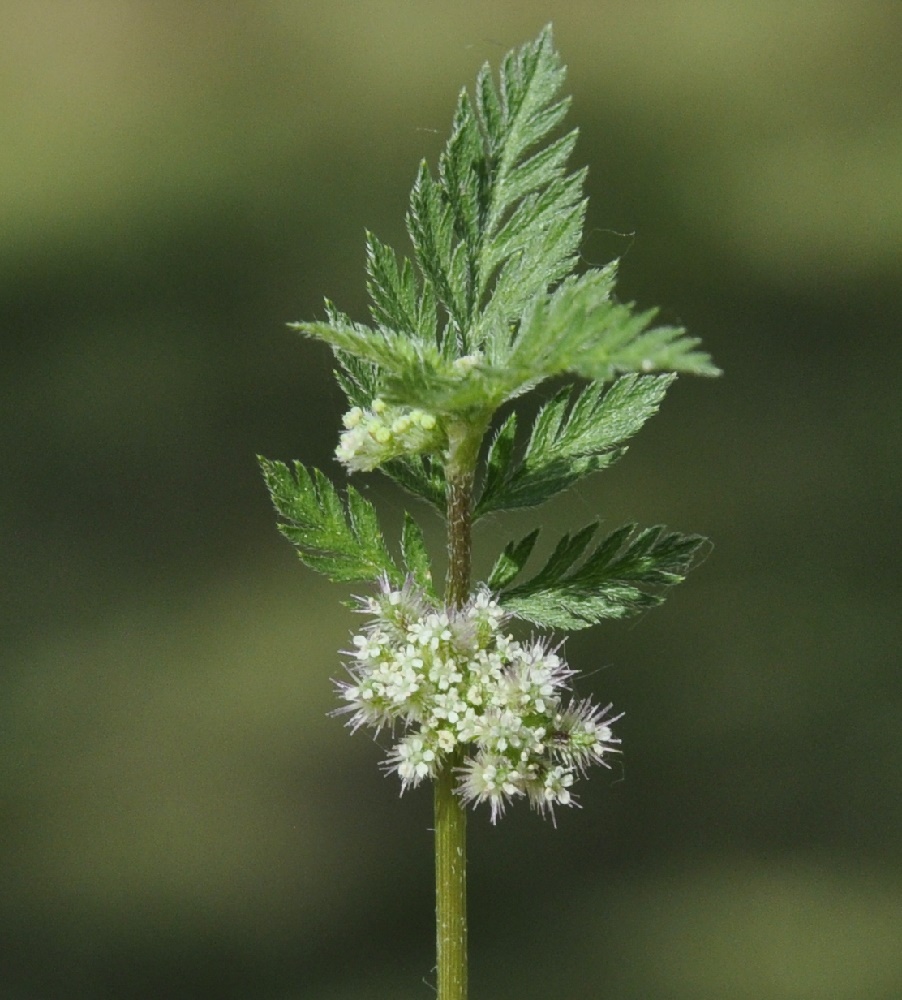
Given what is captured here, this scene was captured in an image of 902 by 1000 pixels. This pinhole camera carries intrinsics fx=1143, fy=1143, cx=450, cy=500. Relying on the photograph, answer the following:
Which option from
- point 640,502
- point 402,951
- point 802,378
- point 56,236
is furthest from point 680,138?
point 402,951

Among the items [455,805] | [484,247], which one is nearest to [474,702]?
[455,805]

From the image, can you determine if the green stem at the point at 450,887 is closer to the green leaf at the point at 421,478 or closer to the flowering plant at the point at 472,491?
the flowering plant at the point at 472,491

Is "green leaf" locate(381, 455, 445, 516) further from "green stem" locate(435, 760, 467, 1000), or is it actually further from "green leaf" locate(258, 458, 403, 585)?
"green stem" locate(435, 760, 467, 1000)

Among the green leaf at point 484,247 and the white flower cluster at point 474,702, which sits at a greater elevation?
the green leaf at point 484,247

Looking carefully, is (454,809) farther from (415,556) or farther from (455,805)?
(415,556)

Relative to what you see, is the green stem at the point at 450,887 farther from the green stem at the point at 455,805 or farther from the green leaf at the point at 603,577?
the green leaf at the point at 603,577

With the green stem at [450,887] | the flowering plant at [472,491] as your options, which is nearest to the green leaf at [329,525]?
the flowering plant at [472,491]

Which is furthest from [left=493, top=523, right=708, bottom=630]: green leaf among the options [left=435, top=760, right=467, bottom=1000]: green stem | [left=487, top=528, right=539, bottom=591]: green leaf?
[left=435, top=760, right=467, bottom=1000]: green stem

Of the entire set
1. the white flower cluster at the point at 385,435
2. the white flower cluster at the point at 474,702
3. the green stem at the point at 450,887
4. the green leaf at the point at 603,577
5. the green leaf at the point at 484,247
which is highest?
the green leaf at the point at 484,247
